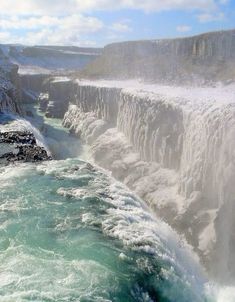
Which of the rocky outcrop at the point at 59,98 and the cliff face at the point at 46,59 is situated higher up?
the cliff face at the point at 46,59

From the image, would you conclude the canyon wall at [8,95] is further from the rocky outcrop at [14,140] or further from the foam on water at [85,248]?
the foam on water at [85,248]

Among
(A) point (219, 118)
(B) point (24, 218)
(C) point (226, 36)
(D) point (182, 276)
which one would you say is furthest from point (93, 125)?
(D) point (182, 276)

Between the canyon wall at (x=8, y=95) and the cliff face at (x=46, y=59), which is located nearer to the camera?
the canyon wall at (x=8, y=95)

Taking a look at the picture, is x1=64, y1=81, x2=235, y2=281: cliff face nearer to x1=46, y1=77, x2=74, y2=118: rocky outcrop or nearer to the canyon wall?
the canyon wall

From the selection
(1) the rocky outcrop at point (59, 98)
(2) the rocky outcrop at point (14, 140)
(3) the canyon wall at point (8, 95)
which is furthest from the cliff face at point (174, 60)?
(2) the rocky outcrop at point (14, 140)

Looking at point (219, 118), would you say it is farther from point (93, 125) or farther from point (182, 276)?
point (93, 125)

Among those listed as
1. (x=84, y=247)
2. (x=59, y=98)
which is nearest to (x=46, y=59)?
(x=59, y=98)
